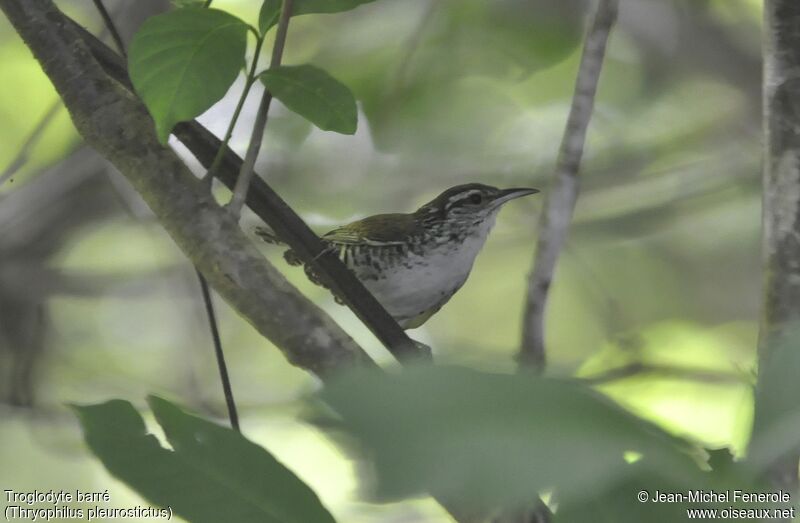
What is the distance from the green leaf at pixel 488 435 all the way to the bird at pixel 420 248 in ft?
9.60

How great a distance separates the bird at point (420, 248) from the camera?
3492 millimetres

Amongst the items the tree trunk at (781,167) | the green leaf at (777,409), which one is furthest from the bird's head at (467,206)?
the green leaf at (777,409)

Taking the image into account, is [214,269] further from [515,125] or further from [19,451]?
[19,451]

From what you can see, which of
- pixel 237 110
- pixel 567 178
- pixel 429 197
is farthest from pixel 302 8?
pixel 429 197

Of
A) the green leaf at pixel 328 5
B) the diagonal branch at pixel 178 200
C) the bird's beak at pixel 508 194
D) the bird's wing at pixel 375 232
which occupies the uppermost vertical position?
the bird's beak at pixel 508 194

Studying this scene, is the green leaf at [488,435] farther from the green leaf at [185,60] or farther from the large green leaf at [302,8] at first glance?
the large green leaf at [302,8]

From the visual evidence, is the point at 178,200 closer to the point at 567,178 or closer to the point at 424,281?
the point at 567,178

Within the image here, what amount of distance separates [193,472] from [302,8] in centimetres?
77

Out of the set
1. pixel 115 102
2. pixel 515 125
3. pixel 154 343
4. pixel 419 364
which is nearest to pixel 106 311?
pixel 154 343

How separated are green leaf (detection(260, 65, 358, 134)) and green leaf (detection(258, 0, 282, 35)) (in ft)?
0.32

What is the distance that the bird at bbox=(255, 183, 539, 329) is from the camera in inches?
137

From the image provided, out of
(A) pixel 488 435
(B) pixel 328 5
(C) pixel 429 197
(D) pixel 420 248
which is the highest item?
(C) pixel 429 197

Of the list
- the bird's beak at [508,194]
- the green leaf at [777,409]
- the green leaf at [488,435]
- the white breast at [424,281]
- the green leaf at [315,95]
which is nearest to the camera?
the green leaf at [488,435]

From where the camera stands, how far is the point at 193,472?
2.37 ft
